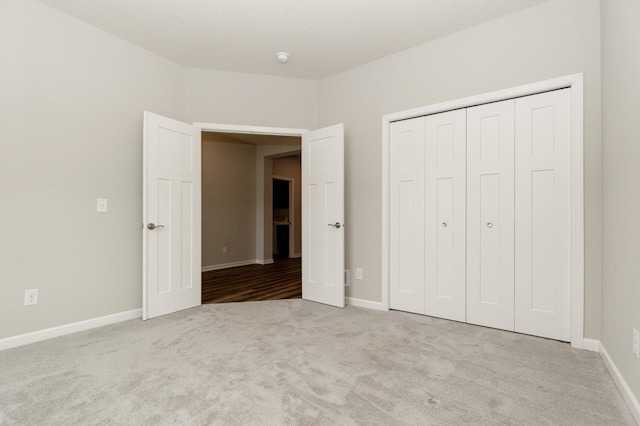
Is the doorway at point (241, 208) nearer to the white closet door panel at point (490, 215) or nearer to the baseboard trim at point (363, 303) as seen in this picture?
the baseboard trim at point (363, 303)

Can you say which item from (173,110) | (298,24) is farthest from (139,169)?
(298,24)

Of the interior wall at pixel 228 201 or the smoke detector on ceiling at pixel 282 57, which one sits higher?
the smoke detector on ceiling at pixel 282 57

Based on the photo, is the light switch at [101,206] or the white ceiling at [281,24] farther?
the light switch at [101,206]

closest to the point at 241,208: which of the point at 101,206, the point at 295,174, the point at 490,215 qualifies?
the point at 295,174

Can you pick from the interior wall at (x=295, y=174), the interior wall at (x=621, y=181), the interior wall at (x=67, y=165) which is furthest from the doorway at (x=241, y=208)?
the interior wall at (x=621, y=181)

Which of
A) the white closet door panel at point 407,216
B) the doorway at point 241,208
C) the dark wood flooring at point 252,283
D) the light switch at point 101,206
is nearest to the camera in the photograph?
the light switch at point 101,206

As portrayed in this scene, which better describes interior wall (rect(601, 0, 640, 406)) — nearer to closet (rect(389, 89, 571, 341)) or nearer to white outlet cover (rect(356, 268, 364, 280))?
closet (rect(389, 89, 571, 341))

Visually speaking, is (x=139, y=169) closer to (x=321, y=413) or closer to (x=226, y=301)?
(x=226, y=301)

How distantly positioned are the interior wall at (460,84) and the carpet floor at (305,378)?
800 mm

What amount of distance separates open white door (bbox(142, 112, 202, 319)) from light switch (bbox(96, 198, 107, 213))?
0.32 metres

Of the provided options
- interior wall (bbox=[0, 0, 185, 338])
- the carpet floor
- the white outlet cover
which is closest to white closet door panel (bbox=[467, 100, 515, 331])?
the carpet floor

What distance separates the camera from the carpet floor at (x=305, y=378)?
1.57 metres

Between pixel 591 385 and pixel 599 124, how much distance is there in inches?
68.1

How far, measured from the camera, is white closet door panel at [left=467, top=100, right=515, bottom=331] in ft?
8.87
